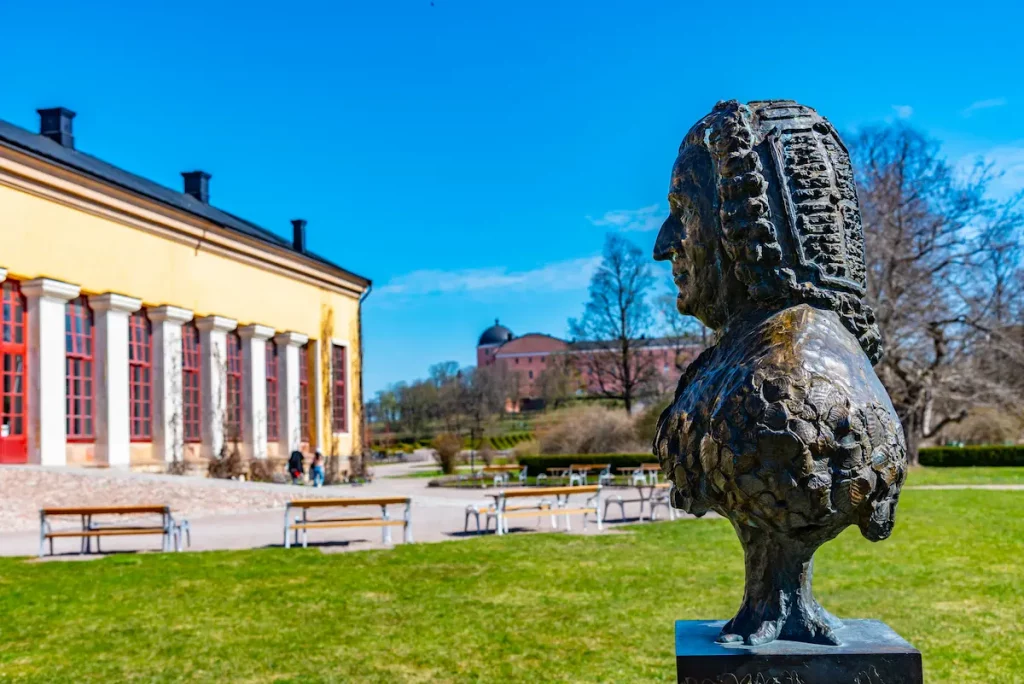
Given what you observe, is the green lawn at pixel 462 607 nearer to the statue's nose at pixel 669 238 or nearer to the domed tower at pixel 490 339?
the statue's nose at pixel 669 238

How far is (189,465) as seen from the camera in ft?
108

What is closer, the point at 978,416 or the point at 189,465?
the point at 189,465

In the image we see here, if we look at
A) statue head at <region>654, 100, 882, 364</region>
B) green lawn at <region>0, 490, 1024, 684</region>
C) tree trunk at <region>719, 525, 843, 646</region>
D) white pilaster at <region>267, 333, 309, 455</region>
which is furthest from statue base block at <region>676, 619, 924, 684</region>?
white pilaster at <region>267, 333, 309, 455</region>

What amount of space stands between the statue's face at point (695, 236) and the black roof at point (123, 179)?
26446 millimetres

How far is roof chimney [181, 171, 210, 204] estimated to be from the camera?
4200 cm

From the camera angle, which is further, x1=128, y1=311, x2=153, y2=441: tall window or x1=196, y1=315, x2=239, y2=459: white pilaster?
x1=196, y1=315, x2=239, y2=459: white pilaster

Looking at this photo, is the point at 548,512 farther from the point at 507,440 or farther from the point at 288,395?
the point at 507,440

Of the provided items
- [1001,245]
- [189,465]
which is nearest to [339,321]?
[189,465]

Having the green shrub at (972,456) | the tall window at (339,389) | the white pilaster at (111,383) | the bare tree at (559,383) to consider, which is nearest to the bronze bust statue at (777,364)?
the white pilaster at (111,383)

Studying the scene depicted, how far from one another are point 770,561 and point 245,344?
36.8 m

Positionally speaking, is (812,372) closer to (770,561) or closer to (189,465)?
(770,561)

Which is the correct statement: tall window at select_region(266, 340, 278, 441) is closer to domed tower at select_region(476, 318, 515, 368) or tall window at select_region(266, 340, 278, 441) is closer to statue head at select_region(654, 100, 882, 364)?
statue head at select_region(654, 100, 882, 364)

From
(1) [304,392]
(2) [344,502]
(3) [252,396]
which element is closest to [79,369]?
(3) [252,396]

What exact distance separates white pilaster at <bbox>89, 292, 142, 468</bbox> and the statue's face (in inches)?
1138
